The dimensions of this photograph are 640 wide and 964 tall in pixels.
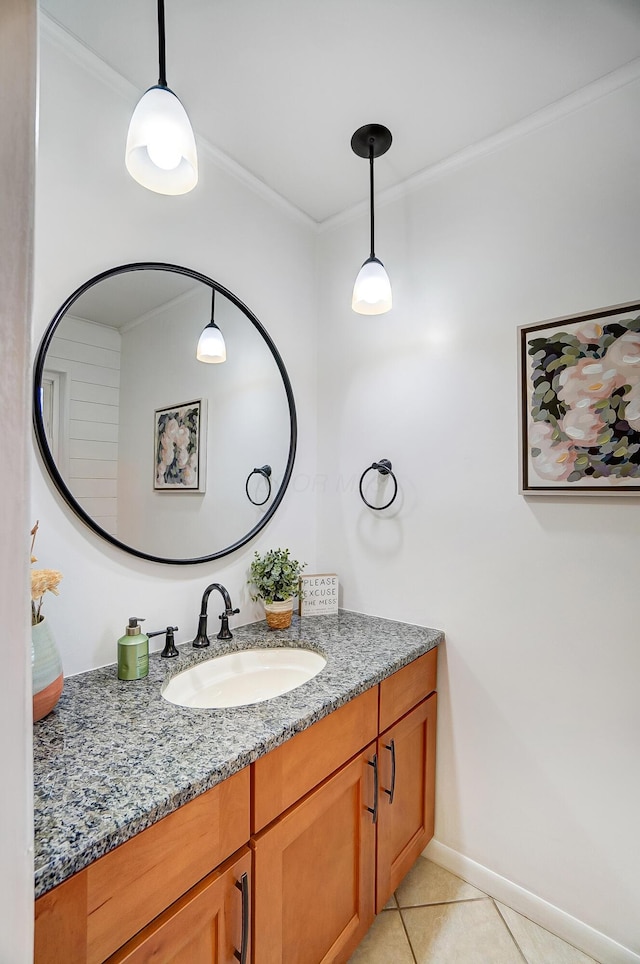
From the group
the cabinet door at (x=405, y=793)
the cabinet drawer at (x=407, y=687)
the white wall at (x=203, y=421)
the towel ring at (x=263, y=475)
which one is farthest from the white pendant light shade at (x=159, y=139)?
the cabinet door at (x=405, y=793)

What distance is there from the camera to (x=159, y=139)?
94 centimetres

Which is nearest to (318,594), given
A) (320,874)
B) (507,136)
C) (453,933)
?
(320,874)

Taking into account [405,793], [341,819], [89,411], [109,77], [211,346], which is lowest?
[405,793]

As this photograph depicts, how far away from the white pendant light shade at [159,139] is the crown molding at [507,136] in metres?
1.09

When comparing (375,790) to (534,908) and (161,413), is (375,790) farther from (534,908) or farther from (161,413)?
(161,413)

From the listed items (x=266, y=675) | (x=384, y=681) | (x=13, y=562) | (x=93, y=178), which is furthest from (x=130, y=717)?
(x=93, y=178)

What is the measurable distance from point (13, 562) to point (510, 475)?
147 cm

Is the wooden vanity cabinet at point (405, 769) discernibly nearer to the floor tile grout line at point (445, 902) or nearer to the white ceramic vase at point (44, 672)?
the floor tile grout line at point (445, 902)

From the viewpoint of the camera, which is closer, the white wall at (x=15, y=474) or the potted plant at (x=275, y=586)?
the white wall at (x=15, y=474)

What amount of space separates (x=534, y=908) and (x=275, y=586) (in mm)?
1316

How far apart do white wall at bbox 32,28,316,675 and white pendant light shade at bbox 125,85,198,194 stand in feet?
1.18

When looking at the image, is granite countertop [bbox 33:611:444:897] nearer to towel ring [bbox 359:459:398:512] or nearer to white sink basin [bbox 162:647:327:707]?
white sink basin [bbox 162:647:327:707]

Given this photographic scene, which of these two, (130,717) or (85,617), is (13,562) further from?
(85,617)

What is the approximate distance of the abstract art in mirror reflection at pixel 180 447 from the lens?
1.46 metres
